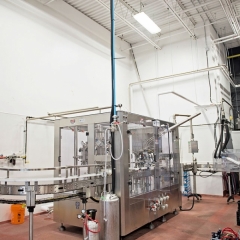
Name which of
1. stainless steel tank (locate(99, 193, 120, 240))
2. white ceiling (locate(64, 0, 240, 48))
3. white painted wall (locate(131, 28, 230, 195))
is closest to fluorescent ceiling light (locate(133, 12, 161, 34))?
white ceiling (locate(64, 0, 240, 48))

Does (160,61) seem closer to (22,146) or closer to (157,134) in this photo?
(157,134)

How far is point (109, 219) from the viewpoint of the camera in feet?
10.1

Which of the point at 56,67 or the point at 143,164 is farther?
the point at 56,67

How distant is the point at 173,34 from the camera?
7570 mm

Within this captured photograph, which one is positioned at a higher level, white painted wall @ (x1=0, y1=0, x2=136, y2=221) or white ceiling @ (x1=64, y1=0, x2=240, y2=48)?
white ceiling @ (x1=64, y1=0, x2=240, y2=48)

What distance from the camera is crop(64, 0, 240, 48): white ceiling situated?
5.96 m

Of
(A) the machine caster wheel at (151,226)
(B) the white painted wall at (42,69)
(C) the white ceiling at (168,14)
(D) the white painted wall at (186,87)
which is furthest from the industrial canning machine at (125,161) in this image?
(C) the white ceiling at (168,14)

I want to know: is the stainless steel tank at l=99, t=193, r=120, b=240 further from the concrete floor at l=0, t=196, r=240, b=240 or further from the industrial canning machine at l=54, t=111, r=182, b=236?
the concrete floor at l=0, t=196, r=240, b=240

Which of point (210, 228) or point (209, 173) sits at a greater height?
point (209, 173)

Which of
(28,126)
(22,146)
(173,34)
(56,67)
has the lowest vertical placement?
(22,146)

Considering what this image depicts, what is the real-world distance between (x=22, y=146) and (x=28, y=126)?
0.42 m

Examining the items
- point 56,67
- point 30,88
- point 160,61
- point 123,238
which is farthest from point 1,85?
point 160,61

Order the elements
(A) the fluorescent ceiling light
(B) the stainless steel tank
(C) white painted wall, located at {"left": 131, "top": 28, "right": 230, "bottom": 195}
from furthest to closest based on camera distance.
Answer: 1. (C) white painted wall, located at {"left": 131, "top": 28, "right": 230, "bottom": 195}
2. (A) the fluorescent ceiling light
3. (B) the stainless steel tank

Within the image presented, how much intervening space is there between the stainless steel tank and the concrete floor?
0.53 m
